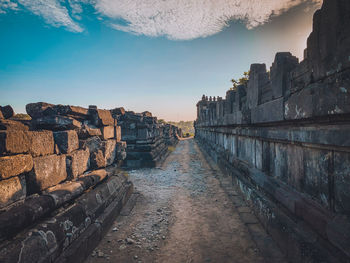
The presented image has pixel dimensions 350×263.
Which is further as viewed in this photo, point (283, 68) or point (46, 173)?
point (46, 173)

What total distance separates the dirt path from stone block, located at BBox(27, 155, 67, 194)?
1.13m

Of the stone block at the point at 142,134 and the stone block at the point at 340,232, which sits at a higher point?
the stone block at the point at 142,134

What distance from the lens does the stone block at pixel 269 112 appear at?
239 cm

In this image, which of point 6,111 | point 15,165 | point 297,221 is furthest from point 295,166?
point 6,111

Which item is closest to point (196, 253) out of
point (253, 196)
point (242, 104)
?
point (253, 196)

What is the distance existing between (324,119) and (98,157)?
3.79 meters

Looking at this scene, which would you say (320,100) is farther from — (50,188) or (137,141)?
(137,141)

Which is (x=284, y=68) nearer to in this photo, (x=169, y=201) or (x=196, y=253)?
(x=196, y=253)

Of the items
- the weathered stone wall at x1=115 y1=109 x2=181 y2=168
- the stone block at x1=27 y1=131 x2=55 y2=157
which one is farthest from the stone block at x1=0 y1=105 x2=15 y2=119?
the weathered stone wall at x1=115 y1=109 x2=181 y2=168

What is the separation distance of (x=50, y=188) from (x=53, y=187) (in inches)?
2.3

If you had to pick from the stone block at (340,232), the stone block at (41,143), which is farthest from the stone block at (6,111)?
the stone block at (340,232)

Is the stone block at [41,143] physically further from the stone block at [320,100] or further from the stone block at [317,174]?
the stone block at [317,174]

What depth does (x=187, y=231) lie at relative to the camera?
2.93 metres

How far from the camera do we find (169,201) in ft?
13.7
